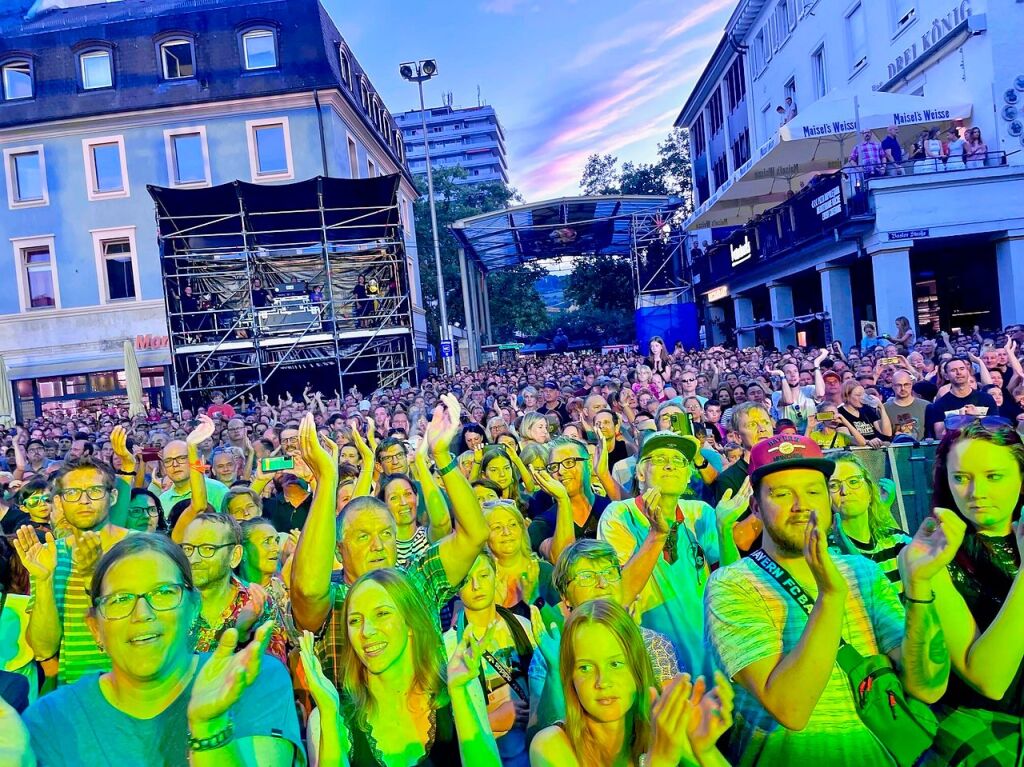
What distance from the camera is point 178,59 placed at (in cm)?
2562

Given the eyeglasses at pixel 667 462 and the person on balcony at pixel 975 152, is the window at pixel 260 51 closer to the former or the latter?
the person on balcony at pixel 975 152

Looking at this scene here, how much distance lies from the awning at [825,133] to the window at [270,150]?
43.8 ft

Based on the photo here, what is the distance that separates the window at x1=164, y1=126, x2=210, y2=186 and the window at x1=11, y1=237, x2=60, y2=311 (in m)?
4.44

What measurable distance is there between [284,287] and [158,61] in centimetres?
1069

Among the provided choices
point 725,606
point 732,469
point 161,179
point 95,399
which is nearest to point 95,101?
point 161,179

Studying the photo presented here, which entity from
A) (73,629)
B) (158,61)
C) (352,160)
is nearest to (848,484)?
(73,629)

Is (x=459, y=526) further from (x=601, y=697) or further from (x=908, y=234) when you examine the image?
(x=908, y=234)

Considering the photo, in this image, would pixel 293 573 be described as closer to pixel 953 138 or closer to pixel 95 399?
pixel 953 138

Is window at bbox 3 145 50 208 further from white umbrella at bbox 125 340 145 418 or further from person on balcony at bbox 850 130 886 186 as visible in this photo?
person on balcony at bbox 850 130 886 186

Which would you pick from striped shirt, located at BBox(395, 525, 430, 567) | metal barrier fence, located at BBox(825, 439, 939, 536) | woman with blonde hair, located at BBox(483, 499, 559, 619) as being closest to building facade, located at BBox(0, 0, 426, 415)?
metal barrier fence, located at BBox(825, 439, 939, 536)

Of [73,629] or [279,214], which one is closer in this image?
[73,629]

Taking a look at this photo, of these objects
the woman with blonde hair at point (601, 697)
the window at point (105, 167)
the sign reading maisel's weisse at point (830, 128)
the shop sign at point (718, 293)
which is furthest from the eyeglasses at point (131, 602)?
the shop sign at point (718, 293)

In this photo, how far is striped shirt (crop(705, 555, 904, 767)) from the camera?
2.39m

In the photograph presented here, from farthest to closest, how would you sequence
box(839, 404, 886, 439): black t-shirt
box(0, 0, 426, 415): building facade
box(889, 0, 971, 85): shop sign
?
box(0, 0, 426, 415): building facade
box(889, 0, 971, 85): shop sign
box(839, 404, 886, 439): black t-shirt
